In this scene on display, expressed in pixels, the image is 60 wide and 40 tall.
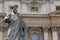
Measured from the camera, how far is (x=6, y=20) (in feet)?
25.4

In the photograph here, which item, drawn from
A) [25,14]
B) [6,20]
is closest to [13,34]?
[6,20]

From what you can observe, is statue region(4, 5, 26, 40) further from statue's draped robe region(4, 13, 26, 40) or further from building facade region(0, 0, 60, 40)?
building facade region(0, 0, 60, 40)

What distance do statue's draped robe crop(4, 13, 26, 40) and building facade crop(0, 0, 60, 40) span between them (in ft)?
54.3

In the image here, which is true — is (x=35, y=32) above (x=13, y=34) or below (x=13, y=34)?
below

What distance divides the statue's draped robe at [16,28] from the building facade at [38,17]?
16.5 metres

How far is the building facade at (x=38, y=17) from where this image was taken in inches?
971

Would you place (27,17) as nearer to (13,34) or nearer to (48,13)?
(48,13)

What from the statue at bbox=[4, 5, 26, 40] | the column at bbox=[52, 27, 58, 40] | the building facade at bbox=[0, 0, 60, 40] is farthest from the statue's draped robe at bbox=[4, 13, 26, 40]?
the column at bbox=[52, 27, 58, 40]

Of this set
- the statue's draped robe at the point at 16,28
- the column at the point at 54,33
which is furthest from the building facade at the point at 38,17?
the statue's draped robe at the point at 16,28

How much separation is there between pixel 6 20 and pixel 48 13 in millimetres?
17365

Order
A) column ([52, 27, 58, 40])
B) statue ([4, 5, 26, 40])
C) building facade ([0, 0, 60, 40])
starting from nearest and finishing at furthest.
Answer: statue ([4, 5, 26, 40])
column ([52, 27, 58, 40])
building facade ([0, 0, 60, 40])

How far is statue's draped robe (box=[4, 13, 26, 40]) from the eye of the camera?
25.2ft

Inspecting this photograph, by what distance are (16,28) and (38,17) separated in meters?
17.5

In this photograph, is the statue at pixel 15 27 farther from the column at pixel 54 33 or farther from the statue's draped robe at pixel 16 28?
the column at pixel 54 33
